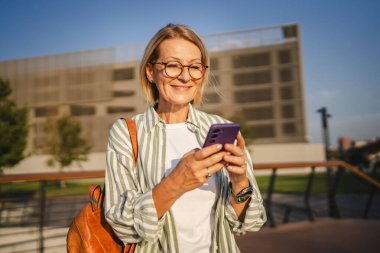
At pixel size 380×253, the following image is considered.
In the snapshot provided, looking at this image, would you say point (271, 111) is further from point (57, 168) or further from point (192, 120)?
point (192, 120)

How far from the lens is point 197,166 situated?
0.86m

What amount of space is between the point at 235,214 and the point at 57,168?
39.1 m

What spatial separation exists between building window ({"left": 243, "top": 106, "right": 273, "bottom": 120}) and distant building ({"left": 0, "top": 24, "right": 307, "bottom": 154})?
129 millimetres

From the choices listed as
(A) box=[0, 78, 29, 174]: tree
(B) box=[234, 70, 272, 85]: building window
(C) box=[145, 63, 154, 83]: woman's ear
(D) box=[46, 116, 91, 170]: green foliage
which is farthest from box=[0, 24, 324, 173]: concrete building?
(C) box=[145, 63, 154, 83]: woman's ear

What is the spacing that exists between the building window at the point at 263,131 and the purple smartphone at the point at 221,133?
4138 cm

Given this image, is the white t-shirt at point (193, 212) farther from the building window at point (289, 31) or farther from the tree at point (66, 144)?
the building window at point (289, 31)

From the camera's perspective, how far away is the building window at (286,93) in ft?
135

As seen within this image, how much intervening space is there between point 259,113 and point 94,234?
137 ft

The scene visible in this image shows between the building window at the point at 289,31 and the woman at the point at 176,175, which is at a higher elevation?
the building window at the point at 289,31

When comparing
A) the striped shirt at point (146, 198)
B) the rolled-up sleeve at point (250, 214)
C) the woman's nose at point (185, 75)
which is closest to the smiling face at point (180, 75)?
the woman's nose at point (185, 75)

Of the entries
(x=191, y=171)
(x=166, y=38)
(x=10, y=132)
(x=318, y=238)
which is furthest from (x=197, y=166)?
(x=10, y=132)

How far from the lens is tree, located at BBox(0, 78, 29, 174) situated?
18.5 metres

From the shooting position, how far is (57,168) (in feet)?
120

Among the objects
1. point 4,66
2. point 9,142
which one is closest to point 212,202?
point 9,142
